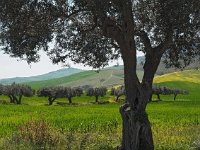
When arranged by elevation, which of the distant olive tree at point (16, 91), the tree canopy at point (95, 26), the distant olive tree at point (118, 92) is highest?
the tree canopy at point (95, 26)

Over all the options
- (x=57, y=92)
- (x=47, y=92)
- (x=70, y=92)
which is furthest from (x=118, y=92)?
(x=47, y=92)

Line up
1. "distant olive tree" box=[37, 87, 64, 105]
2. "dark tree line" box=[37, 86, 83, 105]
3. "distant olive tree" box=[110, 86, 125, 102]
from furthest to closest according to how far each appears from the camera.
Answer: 1. "distant olive tree" box=[110, 86, 125, 102]
2. "dark tree line" box=[37, 86, 83, 105]
3. "distant olive tree" box=[37, 87, 64, 105]

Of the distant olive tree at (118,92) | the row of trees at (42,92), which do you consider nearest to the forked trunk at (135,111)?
the row of trees at (42,92)

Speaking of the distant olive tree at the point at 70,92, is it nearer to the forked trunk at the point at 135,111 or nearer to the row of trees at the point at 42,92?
the row of trees at the point at 42,92

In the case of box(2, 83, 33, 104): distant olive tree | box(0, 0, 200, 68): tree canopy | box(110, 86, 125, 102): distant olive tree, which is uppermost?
box(0, 0, 200, 68): tree canopy

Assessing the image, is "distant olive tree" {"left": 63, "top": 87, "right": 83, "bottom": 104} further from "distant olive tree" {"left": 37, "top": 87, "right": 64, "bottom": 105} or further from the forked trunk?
Answer: the forked trunk

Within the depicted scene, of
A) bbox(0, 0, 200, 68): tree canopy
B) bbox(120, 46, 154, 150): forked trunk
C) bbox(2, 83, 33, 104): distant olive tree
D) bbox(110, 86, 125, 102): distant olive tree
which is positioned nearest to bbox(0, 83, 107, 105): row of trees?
bbox(2, 83, 33, 104): distant olive tree

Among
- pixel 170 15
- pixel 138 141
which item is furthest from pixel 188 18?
pixel 138 141

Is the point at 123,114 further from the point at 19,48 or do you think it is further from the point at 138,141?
the point at 19,48

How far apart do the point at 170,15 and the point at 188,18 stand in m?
0.95

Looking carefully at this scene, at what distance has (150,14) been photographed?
21.3m

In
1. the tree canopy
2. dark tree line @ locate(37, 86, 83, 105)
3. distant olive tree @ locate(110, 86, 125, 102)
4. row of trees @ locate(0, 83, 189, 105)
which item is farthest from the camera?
distant olive tree @ locate(110, 86, 125, 102)

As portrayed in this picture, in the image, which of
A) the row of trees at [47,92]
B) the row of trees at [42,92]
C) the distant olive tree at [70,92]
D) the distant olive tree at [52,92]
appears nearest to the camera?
the distant olive tree at [52,92]

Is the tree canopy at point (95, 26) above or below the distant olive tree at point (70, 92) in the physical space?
above
